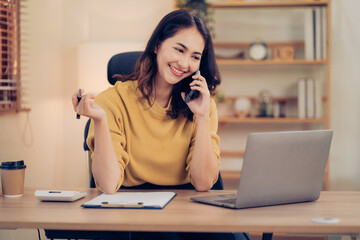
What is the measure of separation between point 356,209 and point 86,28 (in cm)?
298

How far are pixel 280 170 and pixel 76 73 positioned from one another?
2.69 m

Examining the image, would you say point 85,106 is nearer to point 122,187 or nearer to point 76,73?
point 122,187

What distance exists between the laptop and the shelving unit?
7.34ft

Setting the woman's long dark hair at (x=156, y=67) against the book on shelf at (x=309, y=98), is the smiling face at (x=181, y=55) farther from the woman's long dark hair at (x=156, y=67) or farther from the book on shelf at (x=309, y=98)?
the book on shelf at (x=309, y=98)

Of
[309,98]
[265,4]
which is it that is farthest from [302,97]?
[265,4]

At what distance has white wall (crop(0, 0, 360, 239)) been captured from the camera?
3.24 m

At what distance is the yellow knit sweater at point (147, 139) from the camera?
5.68 ft

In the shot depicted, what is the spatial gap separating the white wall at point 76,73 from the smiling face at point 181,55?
151 centimetres

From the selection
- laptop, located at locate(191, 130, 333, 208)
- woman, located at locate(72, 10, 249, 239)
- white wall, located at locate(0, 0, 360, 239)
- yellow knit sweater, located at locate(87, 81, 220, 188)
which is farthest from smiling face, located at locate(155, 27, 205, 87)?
white wall, located at locate(0, 0, 360, 239)

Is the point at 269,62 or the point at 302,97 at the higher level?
the point at 269,62

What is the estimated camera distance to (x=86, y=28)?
3.85 meters

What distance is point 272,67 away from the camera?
3871 millimetres

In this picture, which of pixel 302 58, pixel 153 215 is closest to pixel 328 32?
pixel 302 58

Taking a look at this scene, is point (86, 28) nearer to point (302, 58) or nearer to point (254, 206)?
point (302, 58)
